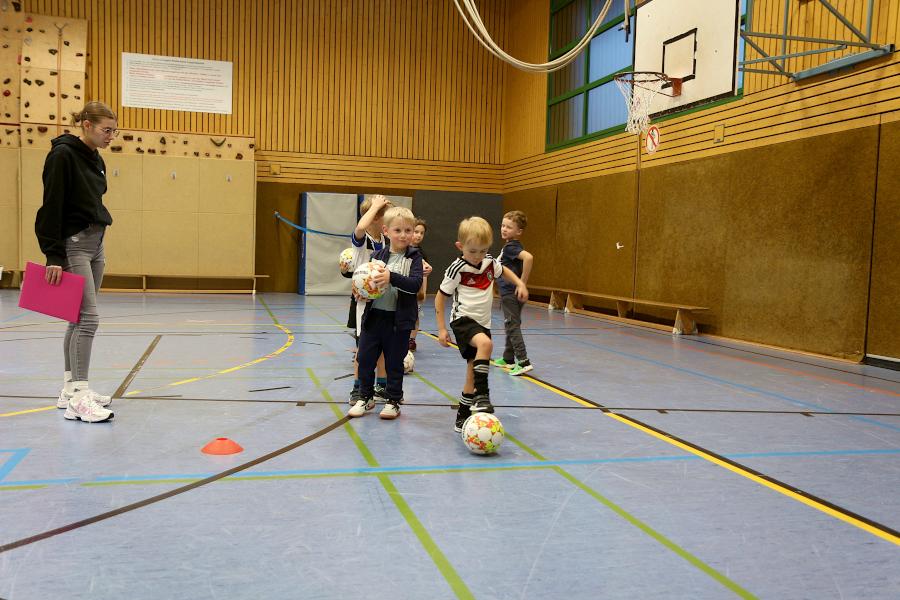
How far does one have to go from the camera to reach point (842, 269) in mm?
8250

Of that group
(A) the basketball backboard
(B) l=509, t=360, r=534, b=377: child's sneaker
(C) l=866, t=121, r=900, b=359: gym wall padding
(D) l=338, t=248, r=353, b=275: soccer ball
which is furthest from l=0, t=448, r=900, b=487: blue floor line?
(A) the basketball backboard

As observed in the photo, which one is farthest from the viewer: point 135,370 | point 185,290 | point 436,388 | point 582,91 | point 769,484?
point 185,290

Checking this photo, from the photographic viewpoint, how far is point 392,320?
14.8 ft

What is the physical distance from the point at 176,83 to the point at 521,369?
12946mm

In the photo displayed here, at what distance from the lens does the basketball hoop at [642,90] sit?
32.6 feet

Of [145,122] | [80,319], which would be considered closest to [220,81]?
[145,122]

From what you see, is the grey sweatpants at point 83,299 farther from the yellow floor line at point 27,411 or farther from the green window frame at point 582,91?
the green window frame at point 582,91

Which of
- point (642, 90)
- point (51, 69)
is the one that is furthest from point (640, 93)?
point (51, 69)

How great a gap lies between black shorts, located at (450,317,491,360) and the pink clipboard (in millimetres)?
2211

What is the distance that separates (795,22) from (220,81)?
12180 mm

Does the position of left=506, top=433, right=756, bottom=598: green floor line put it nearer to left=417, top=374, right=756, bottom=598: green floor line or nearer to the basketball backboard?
left=417, top=374, right=756, bottom=598: green floor line

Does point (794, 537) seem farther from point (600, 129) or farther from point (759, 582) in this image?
point (600, 129)

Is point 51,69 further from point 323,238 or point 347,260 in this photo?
point 347,260

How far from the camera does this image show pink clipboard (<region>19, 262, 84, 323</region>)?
4.05 metres
